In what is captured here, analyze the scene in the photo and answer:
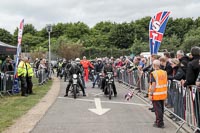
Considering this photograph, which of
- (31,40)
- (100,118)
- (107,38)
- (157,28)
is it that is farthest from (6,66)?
(31,40)

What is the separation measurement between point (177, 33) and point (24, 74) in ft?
240

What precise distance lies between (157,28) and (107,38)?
75.6 metres

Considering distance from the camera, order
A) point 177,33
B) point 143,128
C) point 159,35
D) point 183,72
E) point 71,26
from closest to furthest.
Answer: point 143,128
point 183,72
point 159,35
point 177,33
point 71,26

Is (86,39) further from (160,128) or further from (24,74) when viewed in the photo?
(160,128)

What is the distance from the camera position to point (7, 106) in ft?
42.8

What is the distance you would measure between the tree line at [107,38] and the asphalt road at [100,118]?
148 ft

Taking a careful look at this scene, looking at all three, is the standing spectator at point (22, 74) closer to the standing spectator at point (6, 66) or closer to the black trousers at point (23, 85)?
the black trousers at point (23, 85)

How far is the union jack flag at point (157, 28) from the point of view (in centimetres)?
1255

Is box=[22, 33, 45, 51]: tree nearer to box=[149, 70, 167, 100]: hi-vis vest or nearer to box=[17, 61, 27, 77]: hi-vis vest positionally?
box=[17, 61, 27, 77]: hi-vis vest

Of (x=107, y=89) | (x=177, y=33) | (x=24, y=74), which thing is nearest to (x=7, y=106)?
(x=24, y=74)

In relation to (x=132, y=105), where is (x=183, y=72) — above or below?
above

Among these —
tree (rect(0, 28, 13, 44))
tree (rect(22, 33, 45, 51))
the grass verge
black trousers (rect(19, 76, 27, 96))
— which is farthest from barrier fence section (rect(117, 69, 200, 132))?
tree (rect(0, 28, 13, 44))

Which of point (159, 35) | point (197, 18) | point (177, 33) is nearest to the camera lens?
point (159, 35)

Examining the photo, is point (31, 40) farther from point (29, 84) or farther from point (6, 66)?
point (29, 84)
